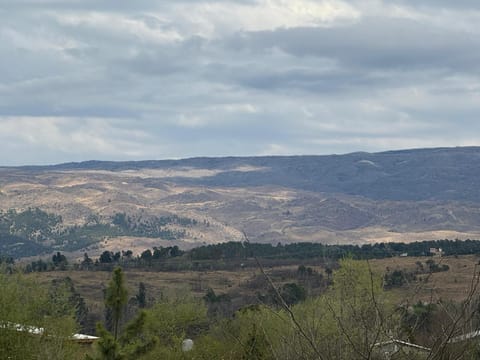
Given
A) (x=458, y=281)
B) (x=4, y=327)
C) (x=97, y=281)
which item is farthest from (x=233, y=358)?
(x=97, y=281)

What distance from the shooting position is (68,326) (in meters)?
61.2

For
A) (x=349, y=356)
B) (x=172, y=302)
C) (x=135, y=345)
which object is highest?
(x=349, y=356)

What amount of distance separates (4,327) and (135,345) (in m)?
19.8

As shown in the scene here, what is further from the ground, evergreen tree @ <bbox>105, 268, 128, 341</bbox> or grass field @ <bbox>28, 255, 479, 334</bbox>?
evergreen tree @ <bbox>105, 268, 128, 341</bbox>

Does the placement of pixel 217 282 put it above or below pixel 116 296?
below

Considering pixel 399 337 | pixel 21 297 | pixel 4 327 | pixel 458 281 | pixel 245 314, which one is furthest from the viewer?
pixel 458 281

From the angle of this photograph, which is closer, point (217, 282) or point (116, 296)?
point (116, 296)

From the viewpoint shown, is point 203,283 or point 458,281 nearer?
point 458,281

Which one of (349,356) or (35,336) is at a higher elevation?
(349,356)

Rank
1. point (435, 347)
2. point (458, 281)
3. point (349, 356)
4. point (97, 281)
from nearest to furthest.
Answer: point (435, 347)
point (349, 356)
point (458, 281)
point (97, 281)

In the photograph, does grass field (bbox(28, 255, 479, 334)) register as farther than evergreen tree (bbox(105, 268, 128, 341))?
Yes

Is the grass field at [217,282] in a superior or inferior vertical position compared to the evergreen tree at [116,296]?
inferior

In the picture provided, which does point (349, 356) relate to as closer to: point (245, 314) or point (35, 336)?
point (35, 336)

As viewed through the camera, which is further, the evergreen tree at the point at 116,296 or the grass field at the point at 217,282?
the grass field at the point at 217,282
